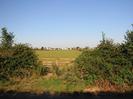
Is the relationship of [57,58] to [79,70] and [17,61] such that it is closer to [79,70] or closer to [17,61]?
[17,61]

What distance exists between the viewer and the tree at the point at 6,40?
55.3 ft

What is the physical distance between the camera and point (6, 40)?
740 inches

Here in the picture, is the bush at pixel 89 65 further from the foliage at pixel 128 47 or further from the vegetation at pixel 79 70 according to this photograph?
the foliage at pixel 128 47

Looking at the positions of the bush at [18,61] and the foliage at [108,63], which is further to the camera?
the bush at [18,61]

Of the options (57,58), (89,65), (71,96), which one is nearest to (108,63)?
(89,65)

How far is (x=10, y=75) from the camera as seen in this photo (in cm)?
1596

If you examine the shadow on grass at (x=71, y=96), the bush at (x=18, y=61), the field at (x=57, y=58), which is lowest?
the shadow on grass at (x=71, y=96)

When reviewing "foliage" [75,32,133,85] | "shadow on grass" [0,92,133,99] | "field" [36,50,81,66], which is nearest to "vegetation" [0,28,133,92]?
"foliage" [75,32,133,85]

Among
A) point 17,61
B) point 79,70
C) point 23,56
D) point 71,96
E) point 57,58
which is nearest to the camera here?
point 71,96

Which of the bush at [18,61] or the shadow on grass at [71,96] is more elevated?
the bush at [18,61]

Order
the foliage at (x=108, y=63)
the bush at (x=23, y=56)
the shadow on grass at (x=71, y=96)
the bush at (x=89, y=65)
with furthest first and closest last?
the bush at (x=23, y=56) → the bush at (x=89, y=65) → the foliage at (x=108, y=63) → the shadow on grass at (x=71, y=96)

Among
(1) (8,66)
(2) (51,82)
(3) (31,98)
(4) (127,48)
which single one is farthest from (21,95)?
(4) (127,48)

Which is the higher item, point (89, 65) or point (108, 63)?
point (108, 63)

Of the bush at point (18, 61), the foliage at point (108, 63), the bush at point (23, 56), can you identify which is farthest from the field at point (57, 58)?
the foliage at point (108, 63)
